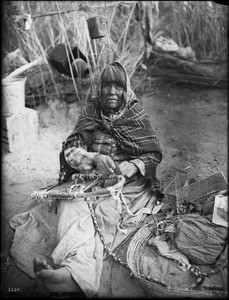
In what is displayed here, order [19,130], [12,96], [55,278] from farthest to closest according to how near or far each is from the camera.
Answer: [19,130]
[12,96]
[55,278]

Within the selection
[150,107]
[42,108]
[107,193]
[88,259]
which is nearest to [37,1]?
[42,108]

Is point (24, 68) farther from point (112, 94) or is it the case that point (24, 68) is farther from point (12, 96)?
point (112, 94)

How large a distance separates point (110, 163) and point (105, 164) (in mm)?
36

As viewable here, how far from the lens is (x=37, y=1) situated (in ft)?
18.6

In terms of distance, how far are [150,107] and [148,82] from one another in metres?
0.67

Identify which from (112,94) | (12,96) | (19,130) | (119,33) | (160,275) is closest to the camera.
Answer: (160,275)

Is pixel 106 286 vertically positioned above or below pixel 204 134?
above

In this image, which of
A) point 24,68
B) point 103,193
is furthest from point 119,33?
point 103,193

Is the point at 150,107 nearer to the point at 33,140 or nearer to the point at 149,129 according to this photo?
the point at 33,140

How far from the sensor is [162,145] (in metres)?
4.51

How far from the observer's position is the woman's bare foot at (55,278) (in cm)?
206

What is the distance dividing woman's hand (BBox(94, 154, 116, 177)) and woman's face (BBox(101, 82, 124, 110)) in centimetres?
39

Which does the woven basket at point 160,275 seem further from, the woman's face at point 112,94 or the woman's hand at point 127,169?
the woman's face at point 112,94

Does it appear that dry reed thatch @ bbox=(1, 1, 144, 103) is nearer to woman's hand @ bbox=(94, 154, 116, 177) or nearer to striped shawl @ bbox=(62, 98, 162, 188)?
striped shawl @ bbox=(62, 98, 162, 188)
